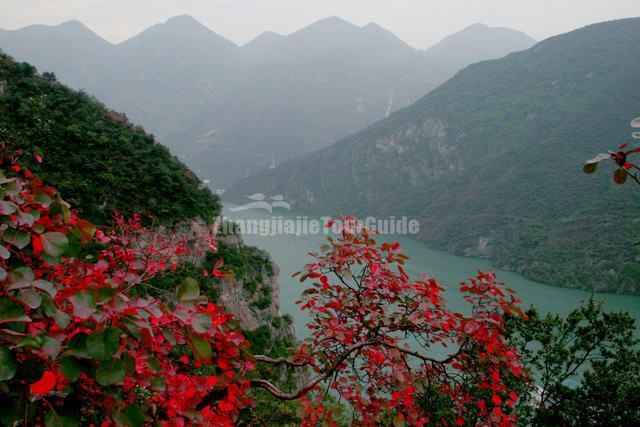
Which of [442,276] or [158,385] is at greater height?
[158,385]

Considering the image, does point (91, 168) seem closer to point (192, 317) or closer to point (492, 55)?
point (192, 317)

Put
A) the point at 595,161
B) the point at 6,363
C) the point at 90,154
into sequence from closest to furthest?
the point at 6,363, the point at 595,161, the point at 90,154

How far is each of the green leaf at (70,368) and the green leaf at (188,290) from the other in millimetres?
224

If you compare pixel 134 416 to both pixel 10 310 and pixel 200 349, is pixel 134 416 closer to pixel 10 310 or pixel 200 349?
pixel 200 349

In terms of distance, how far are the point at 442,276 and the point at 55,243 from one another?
3631 cm

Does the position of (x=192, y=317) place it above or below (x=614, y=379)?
above

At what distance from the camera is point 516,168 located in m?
54.8

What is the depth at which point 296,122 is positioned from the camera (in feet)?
417

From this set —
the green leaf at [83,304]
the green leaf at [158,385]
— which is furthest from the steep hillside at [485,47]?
the green leaf at [83,304]

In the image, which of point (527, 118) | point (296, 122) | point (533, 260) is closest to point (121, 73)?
point (296, 122)

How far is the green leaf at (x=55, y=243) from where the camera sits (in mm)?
810

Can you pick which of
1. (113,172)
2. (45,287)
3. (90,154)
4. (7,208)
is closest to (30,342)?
(45,287)

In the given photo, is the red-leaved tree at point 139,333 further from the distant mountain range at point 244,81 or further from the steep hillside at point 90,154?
the distant mountain range at point 244,81

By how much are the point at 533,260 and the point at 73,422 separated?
41.2 m
